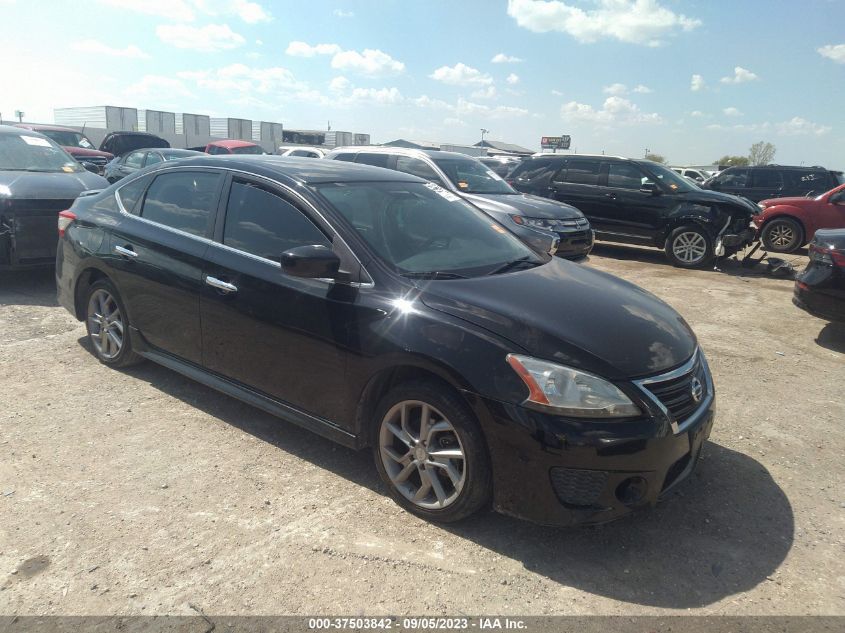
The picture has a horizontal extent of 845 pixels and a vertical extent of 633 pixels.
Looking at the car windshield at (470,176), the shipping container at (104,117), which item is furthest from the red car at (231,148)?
the shipping container at (104,117)

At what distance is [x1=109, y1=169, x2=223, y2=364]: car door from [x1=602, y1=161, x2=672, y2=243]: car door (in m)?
8.67

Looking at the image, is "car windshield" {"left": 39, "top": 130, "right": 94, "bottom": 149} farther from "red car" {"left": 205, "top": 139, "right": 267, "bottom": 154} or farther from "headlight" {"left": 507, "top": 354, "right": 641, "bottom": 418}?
"headlight" {"left": 507, "top": 354, "right": 641, "bottom": 418}

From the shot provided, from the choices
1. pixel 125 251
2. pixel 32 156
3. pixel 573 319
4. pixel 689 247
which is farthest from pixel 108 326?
pixel 689 247

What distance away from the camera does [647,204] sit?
1094 cm

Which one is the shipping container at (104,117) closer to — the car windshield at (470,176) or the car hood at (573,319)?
the car windshield at (470,176)

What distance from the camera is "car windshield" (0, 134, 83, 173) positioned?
7465mm

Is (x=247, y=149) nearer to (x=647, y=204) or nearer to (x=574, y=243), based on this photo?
(x=647, y=204)

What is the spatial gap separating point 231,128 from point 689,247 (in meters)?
37.9

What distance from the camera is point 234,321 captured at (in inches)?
147

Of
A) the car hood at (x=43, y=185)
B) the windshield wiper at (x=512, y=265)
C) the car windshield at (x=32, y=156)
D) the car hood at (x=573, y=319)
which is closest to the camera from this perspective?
the car hood at (x=573, y=319)

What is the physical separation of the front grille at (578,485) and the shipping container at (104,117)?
4097 centimetres

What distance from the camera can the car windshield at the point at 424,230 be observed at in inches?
136

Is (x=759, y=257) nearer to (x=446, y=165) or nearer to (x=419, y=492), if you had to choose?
(x=446, y=165)

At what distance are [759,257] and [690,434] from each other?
403 inches
